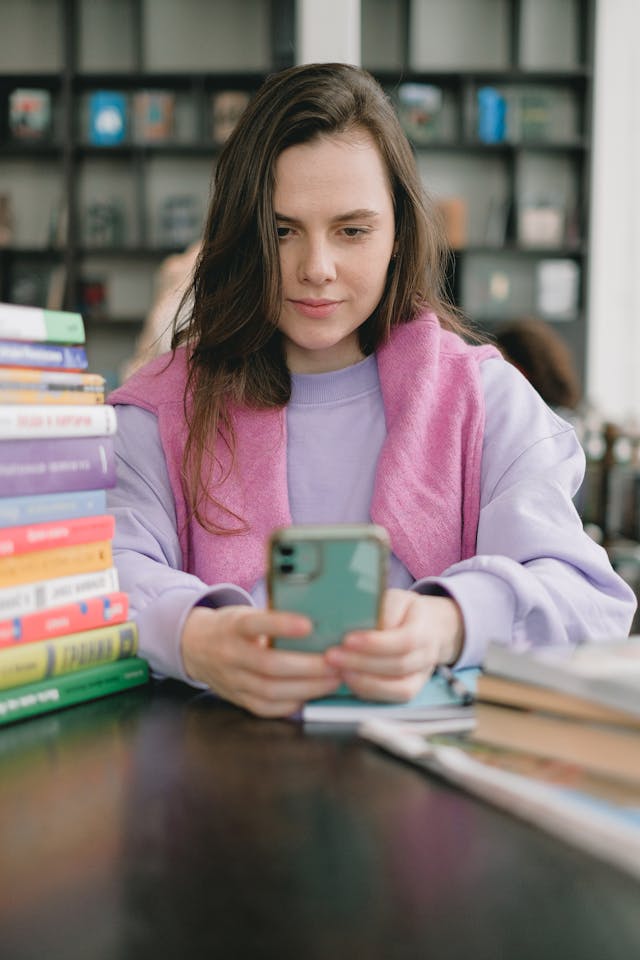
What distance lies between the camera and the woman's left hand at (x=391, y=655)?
81 centimetres

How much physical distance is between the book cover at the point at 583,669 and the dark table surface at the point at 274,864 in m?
0.09

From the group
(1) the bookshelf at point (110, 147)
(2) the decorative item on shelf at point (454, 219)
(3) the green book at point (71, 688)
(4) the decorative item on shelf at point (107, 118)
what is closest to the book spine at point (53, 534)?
(3) the green book at point (71, 688)

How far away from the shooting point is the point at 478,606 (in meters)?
0.94

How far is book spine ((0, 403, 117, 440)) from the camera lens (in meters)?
0.84

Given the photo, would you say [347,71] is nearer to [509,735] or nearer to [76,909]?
[509,735]

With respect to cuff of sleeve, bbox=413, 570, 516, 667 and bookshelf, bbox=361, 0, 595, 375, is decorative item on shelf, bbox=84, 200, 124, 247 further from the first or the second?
cuff of sleeve, bbox=413, 570, 516, 667

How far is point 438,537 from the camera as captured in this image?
4.02ft

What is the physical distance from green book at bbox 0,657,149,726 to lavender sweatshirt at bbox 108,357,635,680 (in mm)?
23

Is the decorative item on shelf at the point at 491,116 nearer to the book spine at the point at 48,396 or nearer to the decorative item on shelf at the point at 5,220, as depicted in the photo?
the decorative item on shelf at the point at 5,220

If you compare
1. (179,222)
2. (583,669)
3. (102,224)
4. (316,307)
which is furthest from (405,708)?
(102,224)

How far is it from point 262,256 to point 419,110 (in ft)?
15.0

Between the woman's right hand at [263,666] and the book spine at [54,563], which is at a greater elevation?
the book spine at [54,563]

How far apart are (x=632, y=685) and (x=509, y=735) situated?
109mm

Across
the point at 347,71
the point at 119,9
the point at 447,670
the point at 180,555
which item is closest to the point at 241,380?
the point at 180,555
